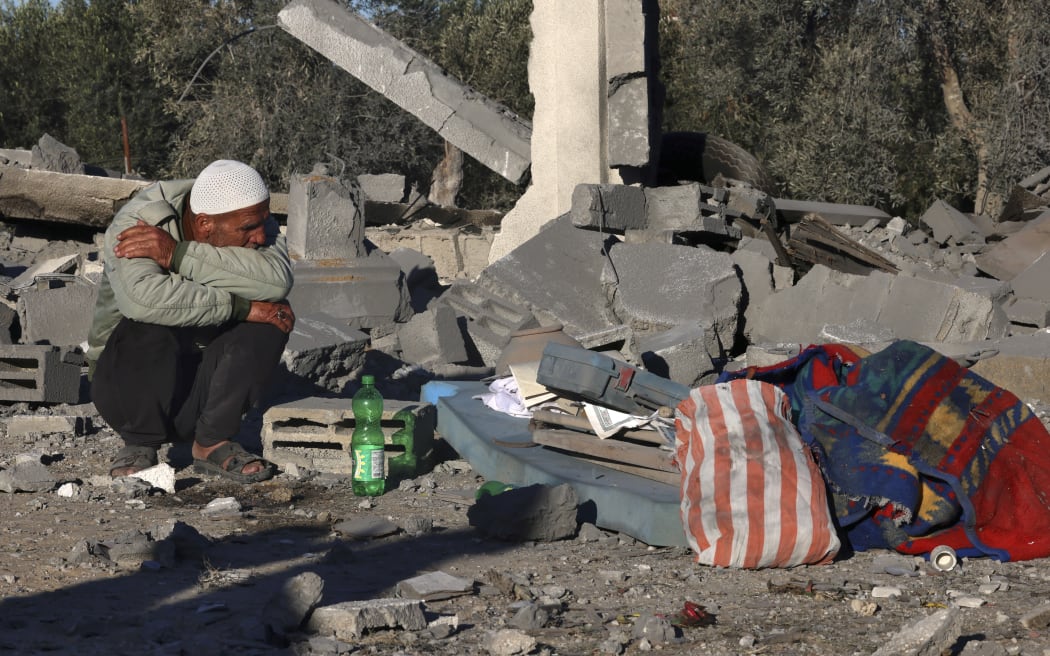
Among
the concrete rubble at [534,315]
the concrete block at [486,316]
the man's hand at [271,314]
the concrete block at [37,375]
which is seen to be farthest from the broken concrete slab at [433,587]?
the concrete block at [486,316]

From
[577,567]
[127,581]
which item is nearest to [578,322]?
[577,567]

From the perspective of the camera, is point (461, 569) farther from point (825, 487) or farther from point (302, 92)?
point (302, 92)

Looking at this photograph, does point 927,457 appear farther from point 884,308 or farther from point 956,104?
point 956,104

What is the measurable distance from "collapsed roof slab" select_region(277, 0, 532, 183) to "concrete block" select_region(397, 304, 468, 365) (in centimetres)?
430

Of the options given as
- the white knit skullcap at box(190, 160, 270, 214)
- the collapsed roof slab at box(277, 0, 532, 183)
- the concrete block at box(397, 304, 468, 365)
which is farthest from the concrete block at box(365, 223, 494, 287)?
the white knit skullcap at box(190, 160, 270, 214)

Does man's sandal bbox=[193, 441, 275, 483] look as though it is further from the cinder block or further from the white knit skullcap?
the white knit skullcap

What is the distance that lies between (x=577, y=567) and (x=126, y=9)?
22.6 meters

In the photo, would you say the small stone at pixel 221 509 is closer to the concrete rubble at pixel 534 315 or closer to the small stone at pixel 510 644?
the concrete rubble at pixel 534 315

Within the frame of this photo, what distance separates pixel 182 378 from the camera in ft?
17.7

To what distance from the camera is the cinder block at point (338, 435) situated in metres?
5.52

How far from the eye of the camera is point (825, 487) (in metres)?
4.27

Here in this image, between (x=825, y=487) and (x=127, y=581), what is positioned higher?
(x=825, y=487)

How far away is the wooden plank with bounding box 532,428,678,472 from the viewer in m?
4.68

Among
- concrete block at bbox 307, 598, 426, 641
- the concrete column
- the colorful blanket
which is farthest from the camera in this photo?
the concrete column
